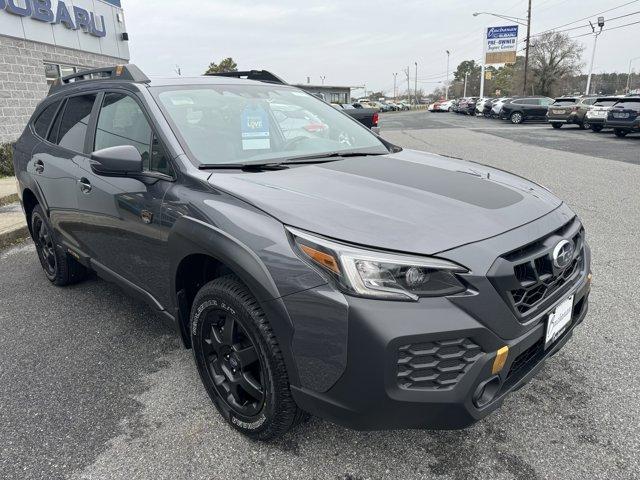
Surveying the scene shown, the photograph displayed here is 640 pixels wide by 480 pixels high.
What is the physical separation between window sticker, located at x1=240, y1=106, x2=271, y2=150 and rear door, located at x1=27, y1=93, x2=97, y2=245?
1216 millimetres

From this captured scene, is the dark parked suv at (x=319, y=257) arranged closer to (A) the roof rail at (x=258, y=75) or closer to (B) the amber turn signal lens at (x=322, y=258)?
(B) the amber turn signal lens at (x=322, y=258)

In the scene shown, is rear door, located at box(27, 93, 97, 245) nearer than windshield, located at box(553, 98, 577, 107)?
Yes

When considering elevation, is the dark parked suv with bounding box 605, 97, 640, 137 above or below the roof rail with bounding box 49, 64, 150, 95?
below

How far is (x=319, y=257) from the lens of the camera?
6.00ft

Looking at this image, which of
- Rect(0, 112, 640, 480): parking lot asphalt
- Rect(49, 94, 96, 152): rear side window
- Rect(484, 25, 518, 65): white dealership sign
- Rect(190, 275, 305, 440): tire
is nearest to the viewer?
Rect(190, 275, 305, 440): tire

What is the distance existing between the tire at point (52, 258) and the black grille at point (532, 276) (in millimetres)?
3527

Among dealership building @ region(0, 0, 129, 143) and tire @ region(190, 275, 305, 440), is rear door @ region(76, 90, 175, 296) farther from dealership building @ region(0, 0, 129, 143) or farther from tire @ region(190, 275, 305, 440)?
dealership building @ region(0, 0, 129, 143)

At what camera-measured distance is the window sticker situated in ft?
9.29

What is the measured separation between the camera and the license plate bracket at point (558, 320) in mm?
2059

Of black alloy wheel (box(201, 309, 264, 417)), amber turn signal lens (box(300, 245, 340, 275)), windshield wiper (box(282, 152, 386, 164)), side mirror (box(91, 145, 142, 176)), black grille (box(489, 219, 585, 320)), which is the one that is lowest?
black alloy wheel (box(201, 309, 264, 417))

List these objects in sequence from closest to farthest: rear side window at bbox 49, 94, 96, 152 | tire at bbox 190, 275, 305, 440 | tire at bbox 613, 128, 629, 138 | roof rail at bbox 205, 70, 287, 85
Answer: tire at bbox 190, 275, 305, 440 → rear side window at bbox 49, 94, 96, 152 → roof rail at bbox 205, 70, 287, 85 → tire at bbox 613, 128, 629, 138

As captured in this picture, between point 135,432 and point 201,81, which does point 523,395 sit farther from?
point 201,81

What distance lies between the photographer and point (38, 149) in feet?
13.4

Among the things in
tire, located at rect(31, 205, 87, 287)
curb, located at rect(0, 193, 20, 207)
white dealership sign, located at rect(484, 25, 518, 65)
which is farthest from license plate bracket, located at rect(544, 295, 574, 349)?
white dealership sign, located at rect(484, 25, 518, 65)
